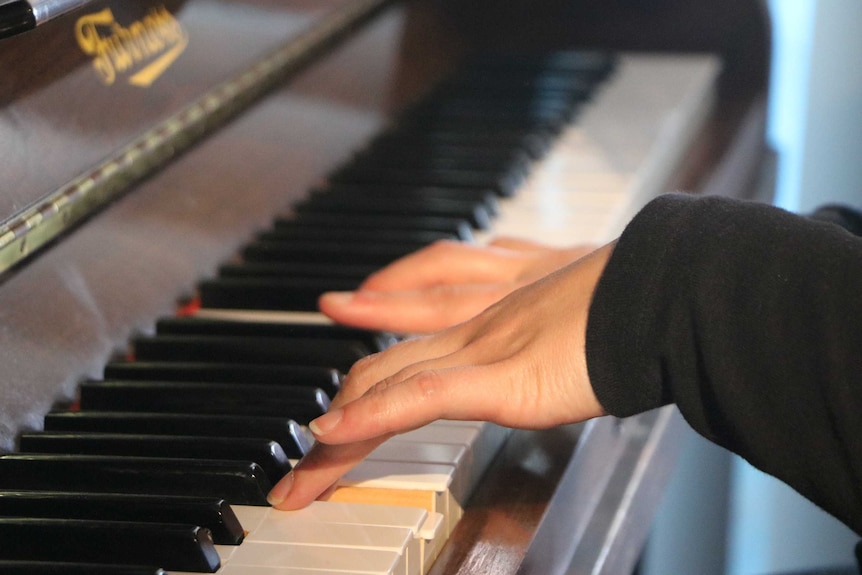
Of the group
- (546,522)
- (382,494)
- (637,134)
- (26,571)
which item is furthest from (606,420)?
(637,134)

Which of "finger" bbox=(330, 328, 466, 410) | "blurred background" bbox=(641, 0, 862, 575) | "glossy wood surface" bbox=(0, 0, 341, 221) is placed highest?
"glossy wood surface" bbox=(0, 0, 341, 221)

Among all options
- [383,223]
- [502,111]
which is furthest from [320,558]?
[502,111]

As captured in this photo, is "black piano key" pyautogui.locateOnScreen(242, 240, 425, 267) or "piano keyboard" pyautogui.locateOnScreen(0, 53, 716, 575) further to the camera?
"black piano key" pyautogui.locateOnScreen(242, 240, 425, 267)

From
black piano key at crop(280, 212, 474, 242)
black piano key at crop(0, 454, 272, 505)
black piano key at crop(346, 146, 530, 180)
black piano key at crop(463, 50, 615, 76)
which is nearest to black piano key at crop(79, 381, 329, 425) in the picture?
black piano key at crop(0, 454, 272, 505)

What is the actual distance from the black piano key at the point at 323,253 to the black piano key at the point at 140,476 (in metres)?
0.51

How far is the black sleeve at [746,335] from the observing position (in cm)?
74

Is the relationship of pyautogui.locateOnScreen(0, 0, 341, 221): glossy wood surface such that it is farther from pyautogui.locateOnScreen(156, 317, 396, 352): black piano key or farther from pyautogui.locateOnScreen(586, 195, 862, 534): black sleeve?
pyautogui.locateOnScreen(586, 195, 862, 534): black sleeve

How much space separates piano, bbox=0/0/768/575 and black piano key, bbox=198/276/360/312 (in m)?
0.01

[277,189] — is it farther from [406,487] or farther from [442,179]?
[406,487]

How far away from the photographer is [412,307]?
1.12 m

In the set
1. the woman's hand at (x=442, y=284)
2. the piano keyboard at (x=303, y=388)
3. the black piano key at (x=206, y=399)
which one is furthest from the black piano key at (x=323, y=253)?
the black piano key at (x=206, y=399)

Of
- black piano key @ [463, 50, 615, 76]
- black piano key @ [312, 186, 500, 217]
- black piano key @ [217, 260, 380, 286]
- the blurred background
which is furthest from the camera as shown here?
the blurred background

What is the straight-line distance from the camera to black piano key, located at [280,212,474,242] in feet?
4.65

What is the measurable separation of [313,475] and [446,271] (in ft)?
1.39
